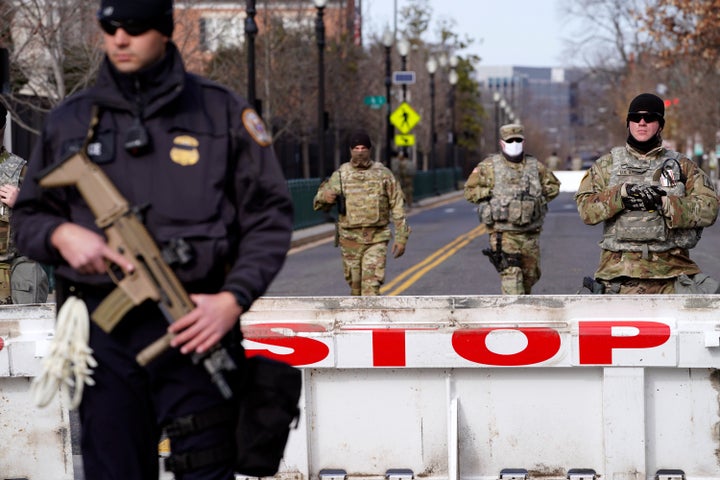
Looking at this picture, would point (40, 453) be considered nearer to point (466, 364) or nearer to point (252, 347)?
point (252, 347)

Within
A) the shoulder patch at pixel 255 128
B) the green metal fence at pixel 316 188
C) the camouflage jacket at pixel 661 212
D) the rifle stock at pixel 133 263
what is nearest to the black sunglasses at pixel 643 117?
the camouflage jacket at pixel 661 212

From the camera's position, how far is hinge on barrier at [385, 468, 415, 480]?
6.01 m

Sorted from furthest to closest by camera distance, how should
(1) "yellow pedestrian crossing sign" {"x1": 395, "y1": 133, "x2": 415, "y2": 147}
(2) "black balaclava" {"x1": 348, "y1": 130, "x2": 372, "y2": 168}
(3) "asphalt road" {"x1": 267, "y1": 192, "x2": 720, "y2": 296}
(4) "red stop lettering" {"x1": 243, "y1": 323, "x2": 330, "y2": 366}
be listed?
(1) "yellow pedestrian crossing sign" {"x1": 395, "y1": 133, "x2": 415, "y2": 147} → (3) "asphalt road" {"x1": 267, "y1": 192, "x2": 720, "y2": 296} → (2) "black balaclava" {"x1": 348, "y1": 130, "x2": 372, "y2": 168} → (4) "red stop lettering" {"x1": 243, "y1": 323, "x2": 330, "y2": 366}

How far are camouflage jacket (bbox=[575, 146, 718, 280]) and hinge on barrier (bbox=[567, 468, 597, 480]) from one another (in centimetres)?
246

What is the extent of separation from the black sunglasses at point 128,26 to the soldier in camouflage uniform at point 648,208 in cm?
483

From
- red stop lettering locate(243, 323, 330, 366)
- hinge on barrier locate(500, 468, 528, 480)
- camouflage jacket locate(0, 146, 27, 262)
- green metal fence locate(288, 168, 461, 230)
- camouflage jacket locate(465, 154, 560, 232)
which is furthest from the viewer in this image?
green metal fence locate(288, 168, 461, 230)

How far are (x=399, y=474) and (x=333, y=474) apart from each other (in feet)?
0.93

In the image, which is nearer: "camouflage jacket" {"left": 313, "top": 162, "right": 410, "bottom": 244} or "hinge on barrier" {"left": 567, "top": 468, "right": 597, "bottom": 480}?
"hinge on barrier" {"left": 567, "top": 468, "right": 597, "bottom": 480}

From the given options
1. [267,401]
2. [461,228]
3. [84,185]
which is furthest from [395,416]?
[461,228]

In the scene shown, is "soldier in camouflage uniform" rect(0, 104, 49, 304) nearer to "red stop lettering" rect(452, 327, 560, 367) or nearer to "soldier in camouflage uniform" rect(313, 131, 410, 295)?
"red stop lettering" rect(452, 327, 560, 367)

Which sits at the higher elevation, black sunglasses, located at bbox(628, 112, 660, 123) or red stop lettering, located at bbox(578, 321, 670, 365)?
black sunglasses, located at bbox(628, 112, 660, 123)

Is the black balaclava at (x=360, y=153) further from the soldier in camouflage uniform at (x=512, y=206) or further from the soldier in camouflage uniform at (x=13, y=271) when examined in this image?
the soldier in camouflage uniform at (x=13, y=271)

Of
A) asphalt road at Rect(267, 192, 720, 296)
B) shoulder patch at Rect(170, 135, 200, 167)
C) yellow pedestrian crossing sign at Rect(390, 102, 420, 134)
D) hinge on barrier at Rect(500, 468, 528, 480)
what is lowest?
asphalt road at Rect(267, 192, 720, 296)

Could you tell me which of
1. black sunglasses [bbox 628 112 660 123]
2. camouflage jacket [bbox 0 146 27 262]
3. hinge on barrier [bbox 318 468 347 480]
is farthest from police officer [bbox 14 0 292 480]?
black sunglasses [bbox 628 112 660 123]
